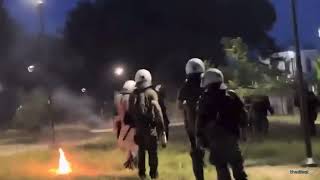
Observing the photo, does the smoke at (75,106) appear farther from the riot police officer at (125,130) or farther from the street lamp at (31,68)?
the riot police officer at (125,130)

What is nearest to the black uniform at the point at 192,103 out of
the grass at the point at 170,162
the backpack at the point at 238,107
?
the backpack at the point at 238,107

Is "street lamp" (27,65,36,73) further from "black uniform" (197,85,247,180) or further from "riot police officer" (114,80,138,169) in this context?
"black uniform" (197,85,247,180)

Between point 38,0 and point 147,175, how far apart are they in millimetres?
17995

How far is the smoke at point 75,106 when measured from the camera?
5500 cm

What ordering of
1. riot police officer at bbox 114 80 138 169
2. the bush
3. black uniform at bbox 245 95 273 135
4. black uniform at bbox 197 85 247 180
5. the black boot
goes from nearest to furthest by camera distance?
1. black uniform at bbox 197 85 247 180
2. the black boot
3. riot police officer at bbox 114 80 138 169
4. black uniform at bbox 245 95 273 135
5. the bush

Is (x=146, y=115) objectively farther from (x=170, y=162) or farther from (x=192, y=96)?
(x=170, y=162)

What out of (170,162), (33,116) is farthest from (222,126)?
(33,116)

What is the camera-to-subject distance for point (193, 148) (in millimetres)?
10430

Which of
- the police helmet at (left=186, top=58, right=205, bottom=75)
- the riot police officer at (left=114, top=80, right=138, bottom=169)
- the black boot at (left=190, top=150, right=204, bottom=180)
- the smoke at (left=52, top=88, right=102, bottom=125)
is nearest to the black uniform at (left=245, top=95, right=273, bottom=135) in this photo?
the riot police officer at (left=114, top=80, right=138, bottom=169)

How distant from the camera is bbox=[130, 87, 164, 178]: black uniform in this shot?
12016 millimetres

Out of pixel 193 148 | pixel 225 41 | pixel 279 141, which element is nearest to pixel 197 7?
pixel 225 41

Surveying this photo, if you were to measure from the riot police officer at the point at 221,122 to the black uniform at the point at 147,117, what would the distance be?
3.16 meters

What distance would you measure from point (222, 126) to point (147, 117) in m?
3.47

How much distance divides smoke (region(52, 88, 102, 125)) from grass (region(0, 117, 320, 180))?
89.6 ft
